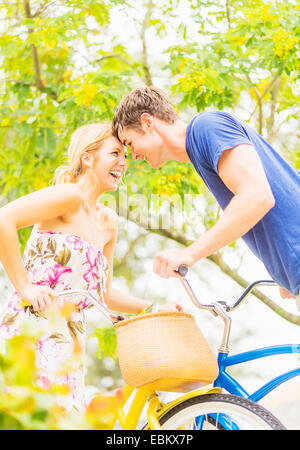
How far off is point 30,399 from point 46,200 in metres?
1.36

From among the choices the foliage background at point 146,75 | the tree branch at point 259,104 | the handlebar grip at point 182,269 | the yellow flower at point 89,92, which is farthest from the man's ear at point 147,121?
the tree branch at point 259,104

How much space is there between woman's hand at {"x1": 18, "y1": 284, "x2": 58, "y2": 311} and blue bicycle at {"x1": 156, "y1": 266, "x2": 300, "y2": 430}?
0.47 meters

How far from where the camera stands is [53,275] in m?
2.10

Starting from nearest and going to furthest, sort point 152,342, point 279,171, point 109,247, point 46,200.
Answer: point 152,342 → point 279,171 → point 46,200 → point 109,247

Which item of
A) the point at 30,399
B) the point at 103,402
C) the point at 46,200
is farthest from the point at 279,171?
the point at 30,399

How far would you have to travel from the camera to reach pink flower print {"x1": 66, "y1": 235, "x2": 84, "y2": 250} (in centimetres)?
212

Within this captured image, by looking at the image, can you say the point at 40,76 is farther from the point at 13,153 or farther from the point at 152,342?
the point at 152,342

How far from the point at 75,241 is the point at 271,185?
2.44 feet

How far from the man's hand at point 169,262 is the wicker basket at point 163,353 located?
0.40 feet

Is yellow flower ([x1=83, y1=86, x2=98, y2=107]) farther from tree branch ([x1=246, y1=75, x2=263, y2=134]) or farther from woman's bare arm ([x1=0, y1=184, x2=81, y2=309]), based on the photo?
woman's bare arm ([x1=0, y1=184, x2=81, y2=309])

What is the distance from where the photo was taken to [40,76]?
5277 mm

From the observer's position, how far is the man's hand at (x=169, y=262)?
1.54 m

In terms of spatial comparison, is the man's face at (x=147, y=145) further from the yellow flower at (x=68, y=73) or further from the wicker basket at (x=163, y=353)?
the yellow flower at (x=68, y=73)

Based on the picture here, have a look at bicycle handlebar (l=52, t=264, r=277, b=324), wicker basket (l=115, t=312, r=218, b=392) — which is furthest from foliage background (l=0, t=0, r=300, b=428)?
wicker basket (l=115, t=312, r=218, b=392)
